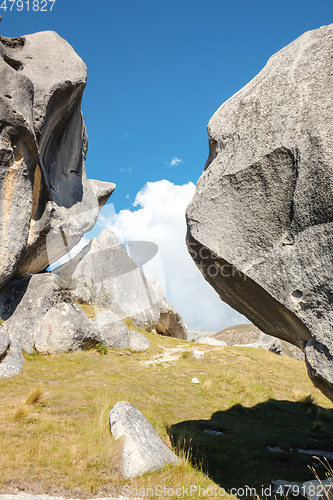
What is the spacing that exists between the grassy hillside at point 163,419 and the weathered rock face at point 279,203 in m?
2.81

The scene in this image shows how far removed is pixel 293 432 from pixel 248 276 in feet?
20.6

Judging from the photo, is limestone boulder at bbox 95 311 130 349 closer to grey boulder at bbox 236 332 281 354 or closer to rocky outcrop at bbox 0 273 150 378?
rocky outcrop at bbox 0 273 150 378

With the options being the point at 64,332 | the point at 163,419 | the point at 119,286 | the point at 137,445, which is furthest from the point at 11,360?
the point at 119,286

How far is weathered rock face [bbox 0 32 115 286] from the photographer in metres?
13.4

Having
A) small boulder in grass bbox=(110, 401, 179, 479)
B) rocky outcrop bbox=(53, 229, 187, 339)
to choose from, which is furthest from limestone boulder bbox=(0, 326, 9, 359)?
rocky outcrop bbox=(53, 229, 187, 339)

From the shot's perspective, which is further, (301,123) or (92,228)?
(92,228)

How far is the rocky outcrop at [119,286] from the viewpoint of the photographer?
23906 mm

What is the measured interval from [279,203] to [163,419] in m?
6.11

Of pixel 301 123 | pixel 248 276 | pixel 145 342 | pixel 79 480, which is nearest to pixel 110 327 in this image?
pixel 145 342

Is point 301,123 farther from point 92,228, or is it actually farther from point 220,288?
point 92,228

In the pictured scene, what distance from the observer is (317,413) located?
1111cm

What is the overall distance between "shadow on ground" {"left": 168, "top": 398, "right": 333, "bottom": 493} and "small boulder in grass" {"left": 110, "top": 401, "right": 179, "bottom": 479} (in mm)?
623

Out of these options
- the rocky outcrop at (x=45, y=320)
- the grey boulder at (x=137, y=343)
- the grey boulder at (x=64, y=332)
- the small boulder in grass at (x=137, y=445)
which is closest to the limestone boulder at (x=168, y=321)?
the grey boulder at (x=137, y=343)

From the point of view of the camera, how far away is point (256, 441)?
316 inches
